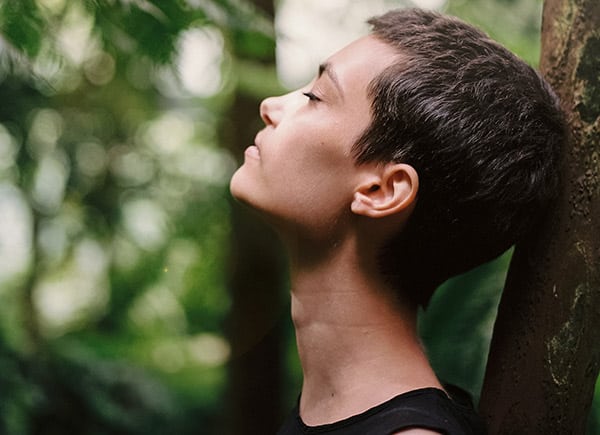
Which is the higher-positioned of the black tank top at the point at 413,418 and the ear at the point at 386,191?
the ear at the point at 386,191

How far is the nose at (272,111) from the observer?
1.38 m

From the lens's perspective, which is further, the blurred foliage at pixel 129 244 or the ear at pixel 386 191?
the blurred foliage at pixel 129 244

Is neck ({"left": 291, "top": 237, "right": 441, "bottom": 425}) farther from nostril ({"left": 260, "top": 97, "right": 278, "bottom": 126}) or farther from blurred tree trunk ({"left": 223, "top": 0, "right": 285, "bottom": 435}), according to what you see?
blurred tree trunk ({"left": 223, "top": 0, "right": 285, "bottom": 435})

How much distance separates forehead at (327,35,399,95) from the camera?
1.30m

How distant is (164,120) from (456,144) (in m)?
3.85

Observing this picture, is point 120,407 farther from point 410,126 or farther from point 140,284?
point 410,126

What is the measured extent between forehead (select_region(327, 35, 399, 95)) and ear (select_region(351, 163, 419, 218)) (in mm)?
153

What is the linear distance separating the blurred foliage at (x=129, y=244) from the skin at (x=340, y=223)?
38 cm

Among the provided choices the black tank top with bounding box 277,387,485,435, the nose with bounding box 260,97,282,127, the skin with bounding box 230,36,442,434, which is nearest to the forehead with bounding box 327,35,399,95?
the skin with bounding box 230,36,442,434

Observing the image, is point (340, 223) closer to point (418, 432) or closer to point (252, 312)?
point (418, 432)

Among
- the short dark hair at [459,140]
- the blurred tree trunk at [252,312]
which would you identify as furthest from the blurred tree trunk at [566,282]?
the blurred tree trunk at [252,312]

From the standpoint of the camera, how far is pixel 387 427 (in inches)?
44.5

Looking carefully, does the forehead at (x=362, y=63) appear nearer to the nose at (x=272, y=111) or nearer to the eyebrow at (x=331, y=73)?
the eyebrow at (x=331, y=73)

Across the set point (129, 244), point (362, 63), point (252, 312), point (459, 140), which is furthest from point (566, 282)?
point (129, 244)
